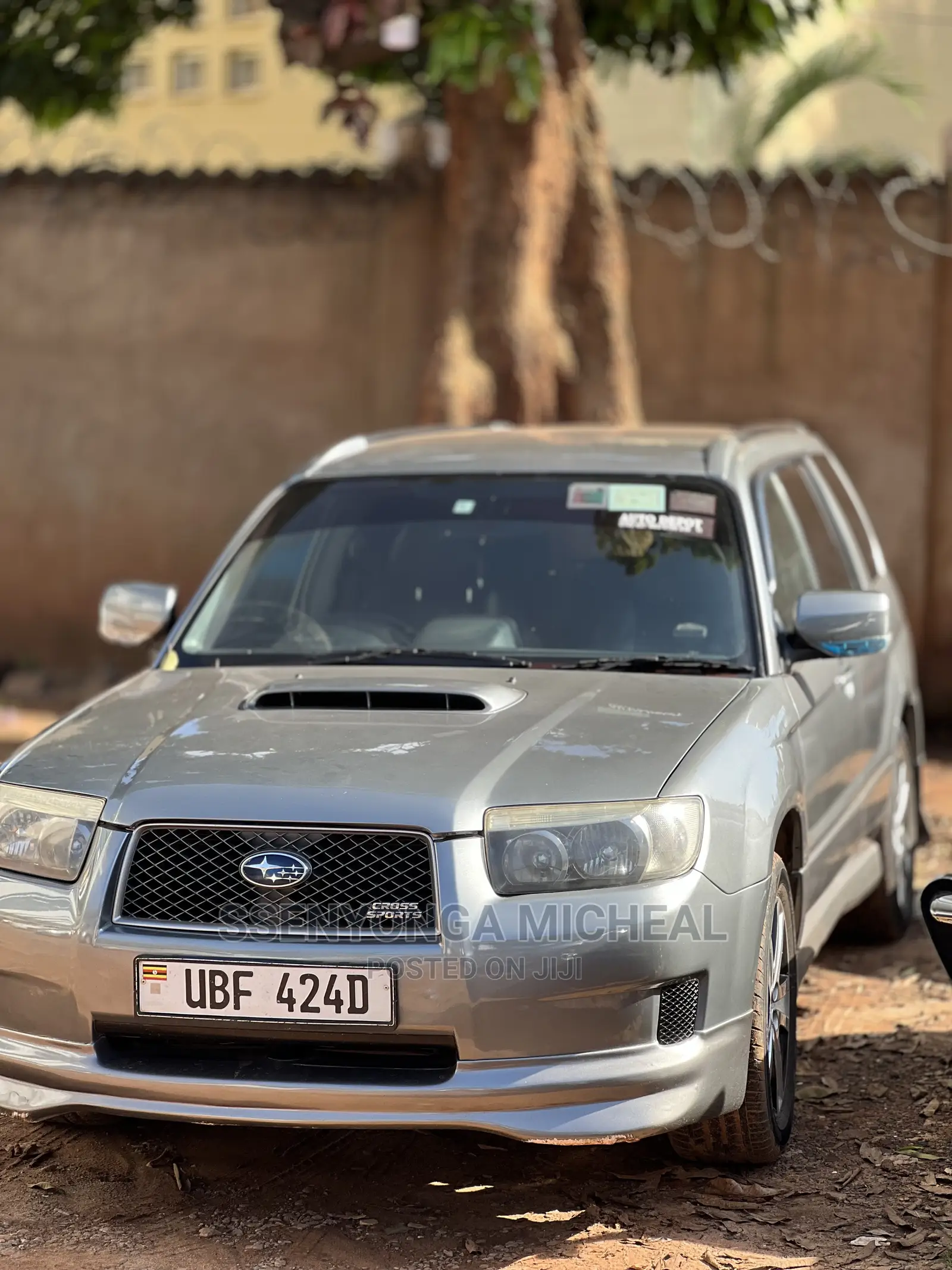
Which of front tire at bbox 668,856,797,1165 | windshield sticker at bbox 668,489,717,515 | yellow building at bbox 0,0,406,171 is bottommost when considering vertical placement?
front tire at bbox 668,856,797,1165

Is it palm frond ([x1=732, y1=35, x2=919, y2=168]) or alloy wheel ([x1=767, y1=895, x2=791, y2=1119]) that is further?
palm frond ([x1=732, y1=35, x2=919, y2=168])

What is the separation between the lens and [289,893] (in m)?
3.48

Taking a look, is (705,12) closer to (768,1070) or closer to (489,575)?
(489,575)

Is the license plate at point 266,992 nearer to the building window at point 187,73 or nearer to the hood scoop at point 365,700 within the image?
the hood scoop at point 365,700

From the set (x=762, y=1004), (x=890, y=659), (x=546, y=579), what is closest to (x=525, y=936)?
(x=762, y=1004)

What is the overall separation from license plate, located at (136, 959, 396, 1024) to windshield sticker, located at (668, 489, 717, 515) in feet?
6.30

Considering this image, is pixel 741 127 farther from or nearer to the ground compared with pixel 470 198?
farther from the ground

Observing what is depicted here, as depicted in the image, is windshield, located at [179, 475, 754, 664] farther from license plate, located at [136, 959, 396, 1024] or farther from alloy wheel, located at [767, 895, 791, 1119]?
license plate, located at [136, 959, 396, 1024]

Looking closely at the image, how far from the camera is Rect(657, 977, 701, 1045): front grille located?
3.50 m

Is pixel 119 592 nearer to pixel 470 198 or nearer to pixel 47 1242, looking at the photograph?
pixel 47 1242

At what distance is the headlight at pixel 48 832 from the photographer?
3.61m

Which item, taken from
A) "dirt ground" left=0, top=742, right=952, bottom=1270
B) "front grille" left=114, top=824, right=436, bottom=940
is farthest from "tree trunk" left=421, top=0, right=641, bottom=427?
"front grille" left=114, top=824, right=436, bottom=940

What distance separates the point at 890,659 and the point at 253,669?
237 centimetres

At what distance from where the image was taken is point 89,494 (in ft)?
33.9
